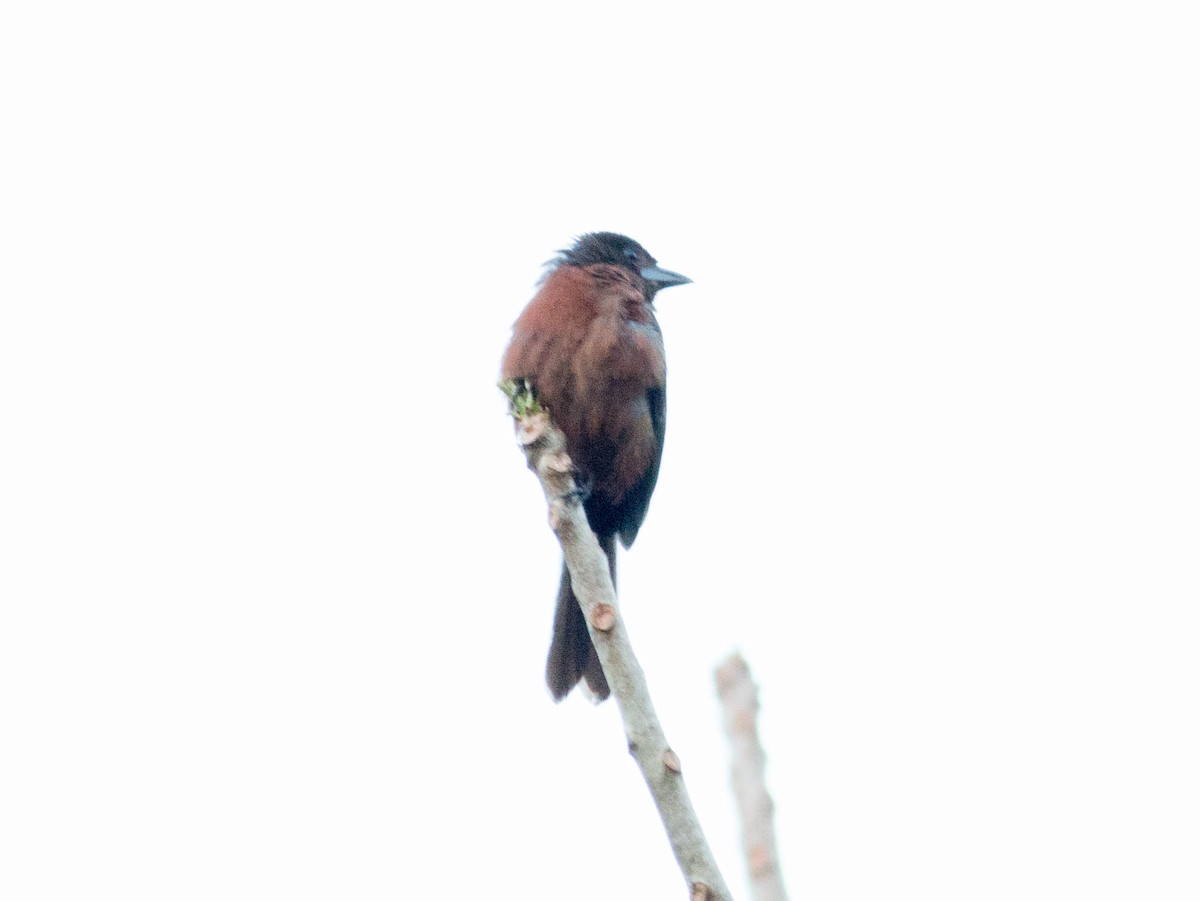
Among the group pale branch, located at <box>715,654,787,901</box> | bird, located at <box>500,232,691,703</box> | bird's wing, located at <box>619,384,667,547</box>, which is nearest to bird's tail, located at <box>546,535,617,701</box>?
bird, located at <box>500,232,691,703</box>

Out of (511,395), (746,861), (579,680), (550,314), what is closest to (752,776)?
(746,861)

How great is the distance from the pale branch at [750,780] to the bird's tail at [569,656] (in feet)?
6.66

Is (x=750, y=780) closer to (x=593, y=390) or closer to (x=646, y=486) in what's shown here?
(x=593, y=390)

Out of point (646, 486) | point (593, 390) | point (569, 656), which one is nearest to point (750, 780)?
point (569, 656)

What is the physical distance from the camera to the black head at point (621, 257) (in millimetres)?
6105

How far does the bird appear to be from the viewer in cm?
512

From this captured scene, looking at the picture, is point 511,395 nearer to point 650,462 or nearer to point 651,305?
point 650,462

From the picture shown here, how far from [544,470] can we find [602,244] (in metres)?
3.01

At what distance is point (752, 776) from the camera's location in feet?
9.03

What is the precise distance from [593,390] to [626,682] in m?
2.55

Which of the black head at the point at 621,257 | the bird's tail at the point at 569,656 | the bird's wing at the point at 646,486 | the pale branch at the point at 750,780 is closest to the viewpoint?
the pale branch at the point at 750,780

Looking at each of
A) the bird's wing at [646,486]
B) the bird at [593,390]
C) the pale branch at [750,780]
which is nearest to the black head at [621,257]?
the bird at [593,390]

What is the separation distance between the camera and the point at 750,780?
2744mm

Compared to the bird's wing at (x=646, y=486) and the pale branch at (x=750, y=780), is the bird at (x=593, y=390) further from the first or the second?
the pale branch at (x=750, y=780)
